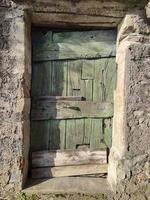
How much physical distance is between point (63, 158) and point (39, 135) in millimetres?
367

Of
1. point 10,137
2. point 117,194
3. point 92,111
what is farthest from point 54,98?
point 117,194

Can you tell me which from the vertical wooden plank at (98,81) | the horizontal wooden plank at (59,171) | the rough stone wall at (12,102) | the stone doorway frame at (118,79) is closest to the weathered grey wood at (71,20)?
the stone doorway frame at (118,79)

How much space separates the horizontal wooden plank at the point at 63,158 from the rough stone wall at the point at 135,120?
1.36ft

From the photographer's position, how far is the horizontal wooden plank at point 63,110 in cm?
335

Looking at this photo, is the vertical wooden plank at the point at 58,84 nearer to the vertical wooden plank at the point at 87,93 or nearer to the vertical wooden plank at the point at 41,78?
the vertical wooden plank at the point at 41,78

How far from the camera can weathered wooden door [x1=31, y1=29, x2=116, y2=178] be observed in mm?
3352

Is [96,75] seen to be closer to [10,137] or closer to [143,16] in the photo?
[143,16]

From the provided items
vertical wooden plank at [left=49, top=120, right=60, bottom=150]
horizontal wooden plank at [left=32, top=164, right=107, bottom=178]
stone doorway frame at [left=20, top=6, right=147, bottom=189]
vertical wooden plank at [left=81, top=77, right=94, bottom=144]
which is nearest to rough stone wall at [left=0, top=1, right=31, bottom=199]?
stone doorway frame at [left=20, top=6, right=147, bottom=189]

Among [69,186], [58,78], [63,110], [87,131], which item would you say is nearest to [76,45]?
[58,78]

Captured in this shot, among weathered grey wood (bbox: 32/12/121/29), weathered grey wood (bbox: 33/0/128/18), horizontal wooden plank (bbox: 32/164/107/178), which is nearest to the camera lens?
weathered grey wood (bbox: 33/0/128/18)

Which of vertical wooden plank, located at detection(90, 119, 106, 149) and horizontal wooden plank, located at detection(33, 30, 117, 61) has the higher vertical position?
horizontal wooden plank, located at detection(33, 30, 117, 61)

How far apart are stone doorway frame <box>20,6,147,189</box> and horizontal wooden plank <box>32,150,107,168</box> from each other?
0.52 feet

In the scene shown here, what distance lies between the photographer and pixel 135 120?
120 inches

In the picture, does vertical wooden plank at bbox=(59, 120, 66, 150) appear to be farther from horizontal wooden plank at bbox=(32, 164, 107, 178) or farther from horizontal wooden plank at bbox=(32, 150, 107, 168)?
horizontal wooden plank at bbox=(32, 164, 107, 178)
